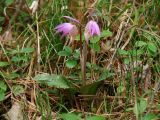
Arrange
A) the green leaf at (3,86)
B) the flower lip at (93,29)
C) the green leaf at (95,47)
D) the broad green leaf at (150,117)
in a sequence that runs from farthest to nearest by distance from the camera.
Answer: the green leaf at (95,47)
the green leaf at (3,86)
the flower lip at (93,29)
the broad green leaf at (150,117)

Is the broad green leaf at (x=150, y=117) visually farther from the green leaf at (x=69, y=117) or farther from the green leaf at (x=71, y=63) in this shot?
the green leaf at (x=71, y=63)

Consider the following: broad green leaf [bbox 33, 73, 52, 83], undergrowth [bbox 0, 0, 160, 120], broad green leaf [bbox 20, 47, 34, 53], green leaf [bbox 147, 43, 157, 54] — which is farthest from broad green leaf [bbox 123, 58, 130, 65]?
broad green leaf [bbox 20, 47, 34, 53]

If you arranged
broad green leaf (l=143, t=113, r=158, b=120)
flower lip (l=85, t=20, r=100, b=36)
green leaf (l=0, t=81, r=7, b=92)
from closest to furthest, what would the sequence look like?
broad green leaf (l=143, t=113, r=158, b=120)
flower lip (l=85, t=20, r=100, b=36)
green leaf (l=0, t=81, r=7, b=92)

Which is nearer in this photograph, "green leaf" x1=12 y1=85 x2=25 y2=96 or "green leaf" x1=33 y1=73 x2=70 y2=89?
"green leaf" x1=33 y1=73 x2=70 y2=89

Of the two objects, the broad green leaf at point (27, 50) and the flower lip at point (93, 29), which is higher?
the flower lip at point (93, 29)

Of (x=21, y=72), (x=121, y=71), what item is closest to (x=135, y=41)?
(x=121, y=71)

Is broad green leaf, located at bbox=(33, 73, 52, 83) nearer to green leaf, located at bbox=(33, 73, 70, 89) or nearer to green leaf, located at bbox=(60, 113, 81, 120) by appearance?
green leaf, located at bbox=(33, 73, 70, 89)

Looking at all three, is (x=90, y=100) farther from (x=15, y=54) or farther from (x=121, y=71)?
(x=15, y=54)

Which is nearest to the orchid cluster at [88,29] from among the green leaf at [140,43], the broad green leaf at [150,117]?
the green leaf at [140,43]

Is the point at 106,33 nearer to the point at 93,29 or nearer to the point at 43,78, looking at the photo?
the point at 93,29

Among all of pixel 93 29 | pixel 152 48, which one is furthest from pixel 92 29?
pixel 152 48

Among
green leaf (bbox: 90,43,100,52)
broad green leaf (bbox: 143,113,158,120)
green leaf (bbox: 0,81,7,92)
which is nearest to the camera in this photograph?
broad green leaf (bbox: 143,113,158,120)
